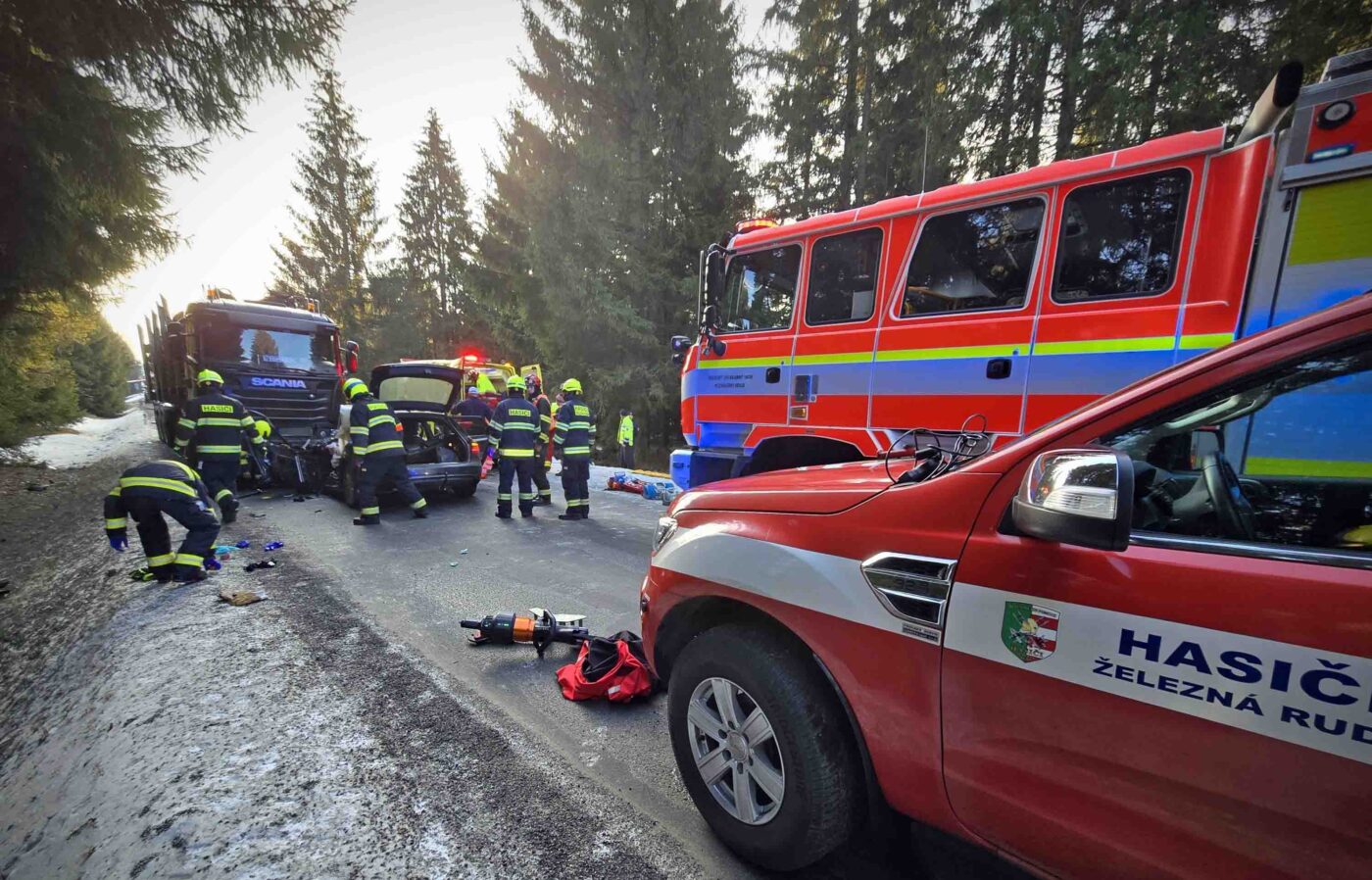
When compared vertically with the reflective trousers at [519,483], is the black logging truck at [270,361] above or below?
above

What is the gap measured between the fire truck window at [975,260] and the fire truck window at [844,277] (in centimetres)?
30

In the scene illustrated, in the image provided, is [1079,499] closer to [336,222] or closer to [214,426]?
[214,426]

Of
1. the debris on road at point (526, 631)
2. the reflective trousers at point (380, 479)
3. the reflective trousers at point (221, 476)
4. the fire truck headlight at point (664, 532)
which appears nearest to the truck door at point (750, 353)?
the debris on road at point (526, 631)

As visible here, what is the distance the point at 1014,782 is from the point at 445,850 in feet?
6.03

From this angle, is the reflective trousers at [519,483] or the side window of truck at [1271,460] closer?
the side window of truck at [1271,460]

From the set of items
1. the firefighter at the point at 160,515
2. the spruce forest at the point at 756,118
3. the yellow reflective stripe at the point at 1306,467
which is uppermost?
the spruce forest at the point at 756,118

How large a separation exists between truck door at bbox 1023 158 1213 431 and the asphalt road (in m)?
2.69

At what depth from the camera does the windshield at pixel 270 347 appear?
9430 mm

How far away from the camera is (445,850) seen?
1894mm

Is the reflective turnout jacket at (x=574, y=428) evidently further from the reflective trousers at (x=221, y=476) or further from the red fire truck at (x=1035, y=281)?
the reflective trousers at (x=221, y=476)

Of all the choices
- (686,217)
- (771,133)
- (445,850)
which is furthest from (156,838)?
(771,133)

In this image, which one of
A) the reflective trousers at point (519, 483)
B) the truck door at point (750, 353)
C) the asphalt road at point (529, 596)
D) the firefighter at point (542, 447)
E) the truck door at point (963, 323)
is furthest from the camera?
the firefighter at point (542, 447)

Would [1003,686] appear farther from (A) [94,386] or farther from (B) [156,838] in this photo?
(A) [94,386]

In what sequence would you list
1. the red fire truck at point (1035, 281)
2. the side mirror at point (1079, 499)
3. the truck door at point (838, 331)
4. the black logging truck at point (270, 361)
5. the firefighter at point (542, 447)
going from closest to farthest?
the side mirror at point (1079, 499) < the red fire truck at point (1035, 281) < the truck door at point (838, 331) < the firefighter at point (542, 447) < the black logging truck at point (270, 361)
